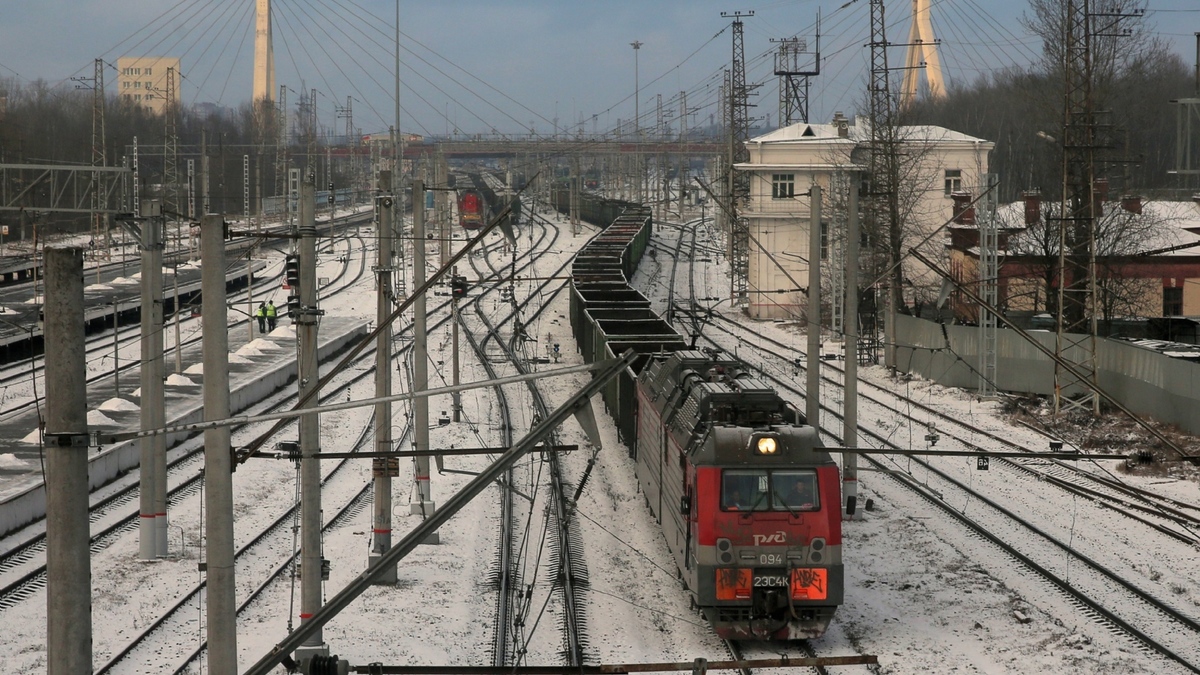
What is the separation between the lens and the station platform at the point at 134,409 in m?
19.6

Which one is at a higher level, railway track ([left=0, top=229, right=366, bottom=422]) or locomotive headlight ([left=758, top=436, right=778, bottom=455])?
locomotive headlight ([left=758, top=436, right=778, bottom=455])

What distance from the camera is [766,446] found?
1383cm

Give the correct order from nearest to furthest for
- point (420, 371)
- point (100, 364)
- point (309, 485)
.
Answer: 1. point (309, 485)
2. point (420, 371)
3. point (100, 364)

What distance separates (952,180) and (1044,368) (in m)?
19.6

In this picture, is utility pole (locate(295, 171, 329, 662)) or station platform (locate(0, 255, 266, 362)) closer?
utility pole (locate(295, 171, 329, 662))

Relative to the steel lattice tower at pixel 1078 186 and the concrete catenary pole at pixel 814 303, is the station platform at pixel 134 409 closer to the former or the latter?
the concrete catenary pole at pixel 814 303

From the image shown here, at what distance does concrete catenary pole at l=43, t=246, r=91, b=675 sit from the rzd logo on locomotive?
8126mm

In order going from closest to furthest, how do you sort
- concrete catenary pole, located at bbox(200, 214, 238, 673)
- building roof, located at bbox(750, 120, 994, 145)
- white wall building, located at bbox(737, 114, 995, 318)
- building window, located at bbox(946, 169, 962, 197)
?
concrete catenary pole, located at bbox(200, 214, 238, 673) → white wall building, located at bbox(737, 114, 995, 318) → building roof, located at bbox(750, 120, 994, 145) → building window, located at bbox(946, 169, 962, 197)

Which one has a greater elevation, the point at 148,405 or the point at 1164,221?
the point at 1164,221

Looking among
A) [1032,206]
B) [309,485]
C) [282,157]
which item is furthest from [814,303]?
[282,157]

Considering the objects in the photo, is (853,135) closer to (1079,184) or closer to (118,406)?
(1079,184)

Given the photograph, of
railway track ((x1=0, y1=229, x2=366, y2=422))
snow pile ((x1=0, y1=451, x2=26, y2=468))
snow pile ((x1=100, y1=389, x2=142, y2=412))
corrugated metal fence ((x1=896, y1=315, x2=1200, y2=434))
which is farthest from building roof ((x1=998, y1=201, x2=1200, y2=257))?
snow pile ((x1=0, y1=451, x2=26, y2=468))

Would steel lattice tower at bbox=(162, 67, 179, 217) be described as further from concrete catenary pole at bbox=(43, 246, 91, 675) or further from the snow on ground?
concrete catenary pole at bbox=(43, 246, 91, 675)

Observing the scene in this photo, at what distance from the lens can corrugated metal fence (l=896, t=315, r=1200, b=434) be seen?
2455 centimetres
